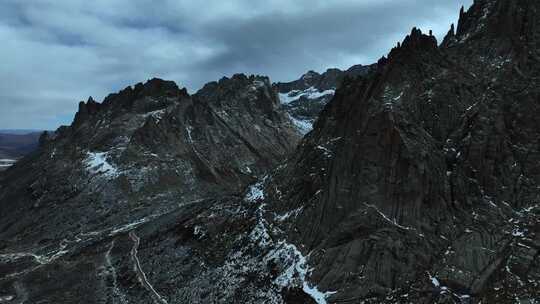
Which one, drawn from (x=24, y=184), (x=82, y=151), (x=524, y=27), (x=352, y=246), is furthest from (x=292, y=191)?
A: (x=24, y=184)

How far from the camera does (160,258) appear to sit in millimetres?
68375

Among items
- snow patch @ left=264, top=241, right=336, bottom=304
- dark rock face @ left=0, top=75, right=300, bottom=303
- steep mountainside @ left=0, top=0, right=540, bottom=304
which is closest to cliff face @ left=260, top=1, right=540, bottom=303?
steep mountainside @ left=0, top=0, right=540, bottom=304

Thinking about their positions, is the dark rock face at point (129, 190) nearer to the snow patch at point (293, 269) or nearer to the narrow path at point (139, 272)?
the narrow path at point (139, 272)

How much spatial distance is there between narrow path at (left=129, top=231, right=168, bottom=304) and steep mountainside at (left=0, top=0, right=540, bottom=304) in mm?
266

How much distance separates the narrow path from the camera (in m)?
57.2

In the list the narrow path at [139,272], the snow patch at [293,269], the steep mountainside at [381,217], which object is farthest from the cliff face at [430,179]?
the narrow path at [139,272]

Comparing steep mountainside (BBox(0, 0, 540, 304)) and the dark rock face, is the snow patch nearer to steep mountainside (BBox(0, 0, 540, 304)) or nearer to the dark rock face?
steep mountainside (BBox(0, 0, 540, 304))

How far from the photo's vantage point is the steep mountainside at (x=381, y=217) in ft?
151

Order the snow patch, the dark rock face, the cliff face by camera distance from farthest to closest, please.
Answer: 1. the dark rock face
2. the snow patch
3. the cliff face

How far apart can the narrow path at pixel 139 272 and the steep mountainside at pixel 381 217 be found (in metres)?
0.27

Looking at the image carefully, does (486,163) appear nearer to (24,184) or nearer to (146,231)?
(146,231)

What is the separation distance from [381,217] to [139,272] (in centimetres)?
3428

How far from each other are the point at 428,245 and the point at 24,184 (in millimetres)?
108894

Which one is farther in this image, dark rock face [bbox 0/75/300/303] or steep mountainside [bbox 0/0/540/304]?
dark rock face [bbox 0/75/300/303]
